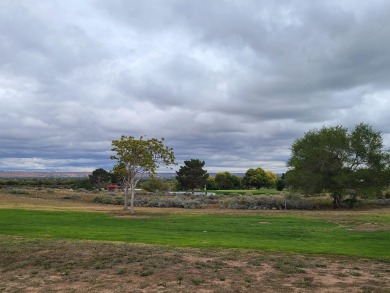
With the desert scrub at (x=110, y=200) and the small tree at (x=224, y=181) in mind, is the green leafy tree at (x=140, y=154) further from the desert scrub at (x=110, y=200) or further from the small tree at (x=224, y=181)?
the small tree at (x=224, y=181)

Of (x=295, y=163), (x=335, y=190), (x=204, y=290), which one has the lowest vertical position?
(x=204, y=290)

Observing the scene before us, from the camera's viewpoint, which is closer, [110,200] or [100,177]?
[110,200]

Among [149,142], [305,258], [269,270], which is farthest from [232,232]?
[149,142]

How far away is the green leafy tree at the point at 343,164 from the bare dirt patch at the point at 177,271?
33484 mm

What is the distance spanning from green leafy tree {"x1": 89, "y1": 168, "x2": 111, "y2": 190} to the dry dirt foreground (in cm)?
8665

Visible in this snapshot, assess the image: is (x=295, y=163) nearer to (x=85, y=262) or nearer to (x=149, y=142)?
(x=149, y=142)

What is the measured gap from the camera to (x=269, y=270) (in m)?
11.7

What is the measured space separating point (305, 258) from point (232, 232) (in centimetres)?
890

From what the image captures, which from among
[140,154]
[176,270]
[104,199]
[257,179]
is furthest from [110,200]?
[257,179]

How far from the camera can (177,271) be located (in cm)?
1157

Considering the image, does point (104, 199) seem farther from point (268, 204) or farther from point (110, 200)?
point (268, 204)

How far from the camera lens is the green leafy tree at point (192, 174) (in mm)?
87438

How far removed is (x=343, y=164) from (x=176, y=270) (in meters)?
39.5

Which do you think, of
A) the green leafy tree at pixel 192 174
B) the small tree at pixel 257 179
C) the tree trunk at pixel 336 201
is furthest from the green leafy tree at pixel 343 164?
the small tree at pixel 257 179
